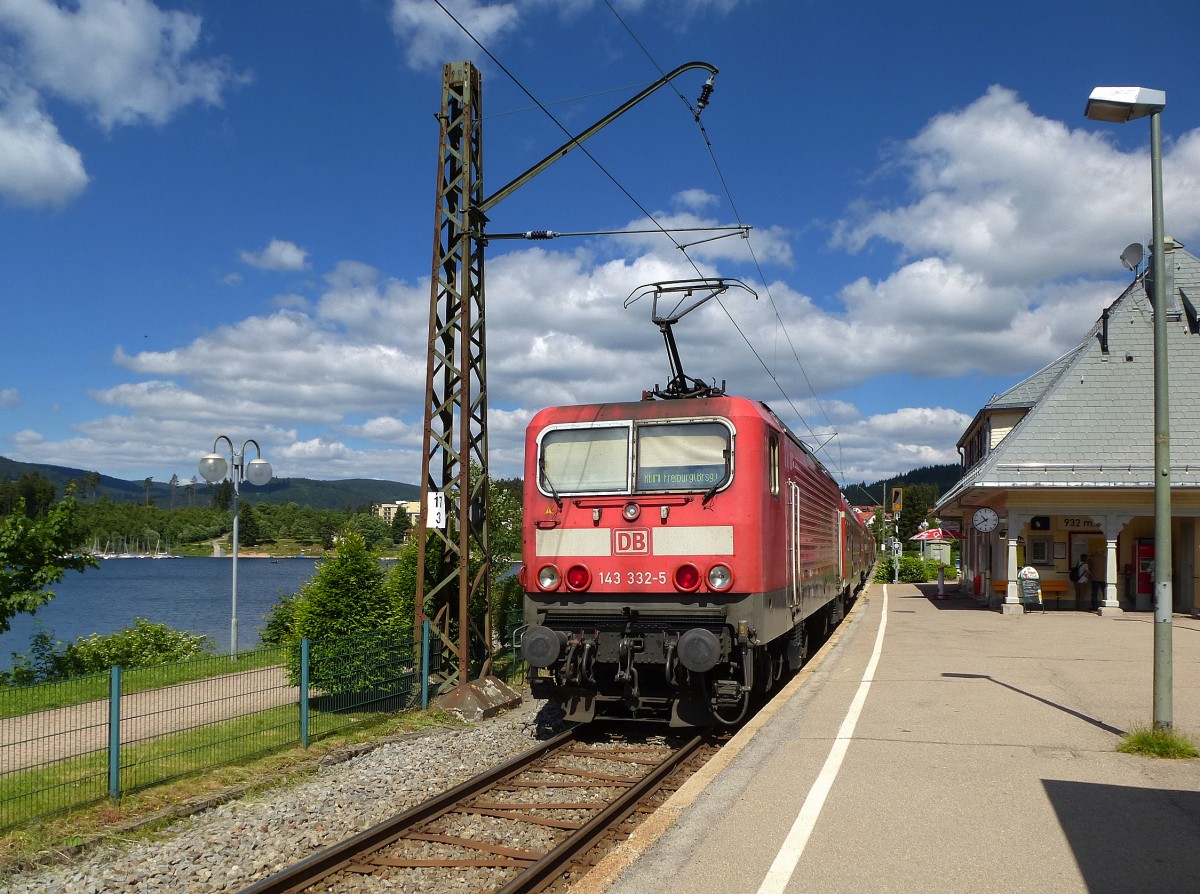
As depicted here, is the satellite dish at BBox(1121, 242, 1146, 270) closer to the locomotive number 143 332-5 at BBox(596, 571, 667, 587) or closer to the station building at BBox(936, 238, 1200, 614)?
the station building at BBox(936, 238, 1200, 614)

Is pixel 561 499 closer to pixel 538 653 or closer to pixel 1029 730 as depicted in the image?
pixel 538 653

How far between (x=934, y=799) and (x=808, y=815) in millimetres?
1051

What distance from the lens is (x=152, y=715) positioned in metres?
8.86

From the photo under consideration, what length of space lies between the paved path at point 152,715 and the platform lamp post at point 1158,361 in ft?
27.7

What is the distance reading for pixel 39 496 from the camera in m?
97.1

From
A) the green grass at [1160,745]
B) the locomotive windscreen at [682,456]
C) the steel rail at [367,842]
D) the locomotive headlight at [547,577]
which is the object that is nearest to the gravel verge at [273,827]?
the steel rail at [367,842]

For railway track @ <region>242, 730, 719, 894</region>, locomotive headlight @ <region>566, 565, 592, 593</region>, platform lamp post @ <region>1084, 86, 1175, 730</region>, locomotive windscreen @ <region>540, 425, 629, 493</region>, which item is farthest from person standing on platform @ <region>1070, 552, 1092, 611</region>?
locomotive headlight @ <region>566, 565, 592, 593</region>

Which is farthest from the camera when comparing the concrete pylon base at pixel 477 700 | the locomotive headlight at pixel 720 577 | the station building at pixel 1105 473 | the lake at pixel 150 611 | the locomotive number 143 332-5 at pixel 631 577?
the lake at pixel 150 611

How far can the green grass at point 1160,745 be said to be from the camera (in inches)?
322

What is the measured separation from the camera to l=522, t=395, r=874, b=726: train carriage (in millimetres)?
9656

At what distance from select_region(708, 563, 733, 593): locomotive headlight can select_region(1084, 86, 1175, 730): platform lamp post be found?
3.70 meters

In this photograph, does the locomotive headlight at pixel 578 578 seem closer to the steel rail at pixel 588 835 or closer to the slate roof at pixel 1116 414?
the steel rail at pixel 588 835

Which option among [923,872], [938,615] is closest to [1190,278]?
[938,615]

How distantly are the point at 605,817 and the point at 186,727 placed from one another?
4209 mm
